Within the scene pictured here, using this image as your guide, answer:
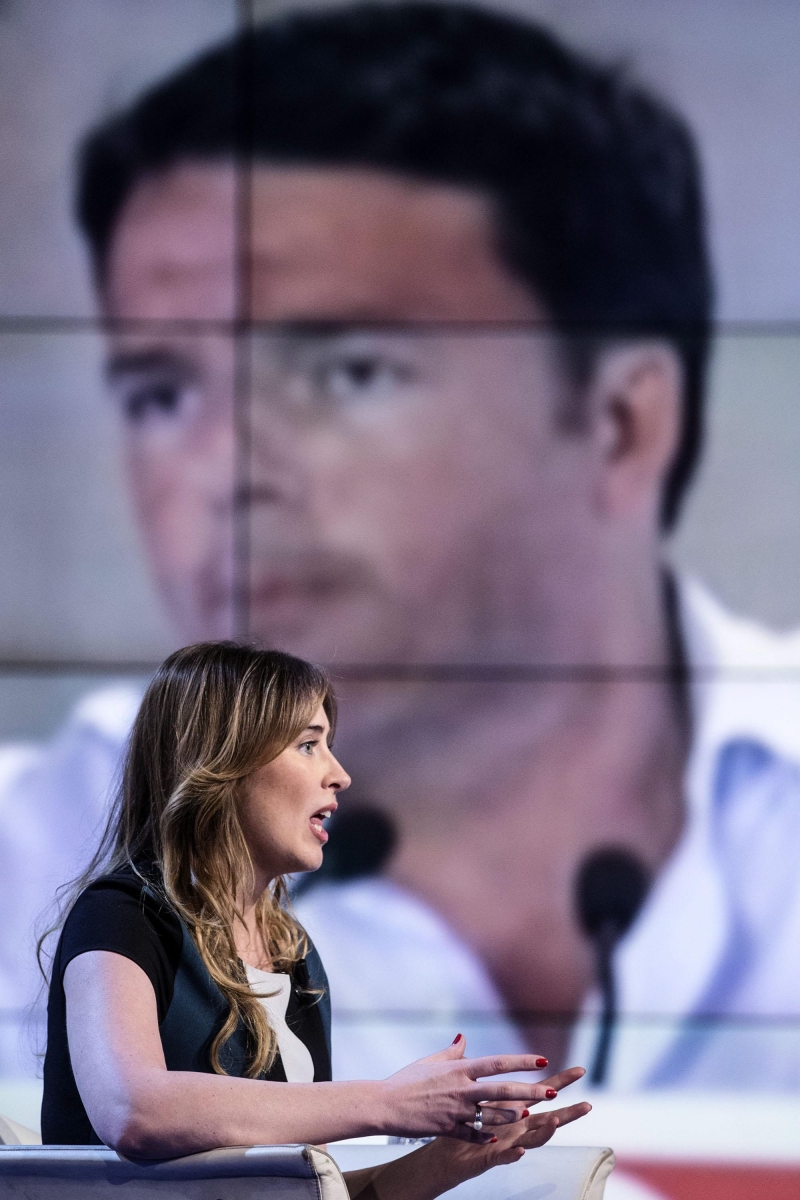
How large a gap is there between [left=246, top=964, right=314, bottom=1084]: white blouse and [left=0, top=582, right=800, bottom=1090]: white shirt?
78.8 inches

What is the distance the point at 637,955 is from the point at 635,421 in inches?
59.3

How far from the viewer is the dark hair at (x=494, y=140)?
3840mm

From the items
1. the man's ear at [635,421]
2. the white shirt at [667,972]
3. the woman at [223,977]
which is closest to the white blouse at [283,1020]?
the woman at [223,977]

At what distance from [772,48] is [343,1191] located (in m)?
3.61

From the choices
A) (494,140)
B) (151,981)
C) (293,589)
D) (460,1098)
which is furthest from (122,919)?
(494,140)

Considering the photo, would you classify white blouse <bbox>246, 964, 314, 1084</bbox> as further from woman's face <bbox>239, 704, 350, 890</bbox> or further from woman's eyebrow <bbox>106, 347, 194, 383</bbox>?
woman's eyebrow <bbox>106, 347, 194, 383</bbox>

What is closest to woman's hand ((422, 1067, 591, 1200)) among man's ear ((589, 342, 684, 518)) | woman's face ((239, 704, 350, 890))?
woman's face ((239, 704, 350, 890))

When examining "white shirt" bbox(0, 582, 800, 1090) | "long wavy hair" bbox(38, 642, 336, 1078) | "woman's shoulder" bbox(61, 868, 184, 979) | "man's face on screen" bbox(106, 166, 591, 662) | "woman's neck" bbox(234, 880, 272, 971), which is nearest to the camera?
"woman's shoulder" bbox(61, 868, 184, 979)

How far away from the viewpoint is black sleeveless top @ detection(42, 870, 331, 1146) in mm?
1454

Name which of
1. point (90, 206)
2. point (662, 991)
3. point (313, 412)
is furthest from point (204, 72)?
point (662, 991)

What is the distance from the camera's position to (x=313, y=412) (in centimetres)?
383

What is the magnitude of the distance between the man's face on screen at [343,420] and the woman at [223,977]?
6.67ft

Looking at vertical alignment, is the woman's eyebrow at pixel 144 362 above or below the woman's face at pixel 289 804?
above

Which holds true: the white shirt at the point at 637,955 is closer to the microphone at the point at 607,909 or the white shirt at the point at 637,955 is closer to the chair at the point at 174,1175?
the microphone at the point at 607,909
